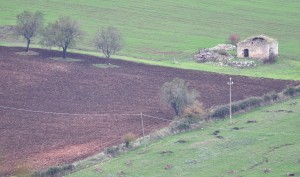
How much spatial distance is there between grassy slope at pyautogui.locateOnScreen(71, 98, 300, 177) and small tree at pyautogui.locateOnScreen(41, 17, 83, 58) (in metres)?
40.8

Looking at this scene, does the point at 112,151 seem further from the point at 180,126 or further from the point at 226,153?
the point at 226,153

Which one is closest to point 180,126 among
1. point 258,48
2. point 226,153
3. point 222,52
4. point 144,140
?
point 144,140

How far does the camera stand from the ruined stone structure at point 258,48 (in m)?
114

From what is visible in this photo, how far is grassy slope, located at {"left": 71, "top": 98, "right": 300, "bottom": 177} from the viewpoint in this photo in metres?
64.8

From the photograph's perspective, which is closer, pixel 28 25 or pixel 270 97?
pixel 270 97

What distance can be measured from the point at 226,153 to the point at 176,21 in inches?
3066

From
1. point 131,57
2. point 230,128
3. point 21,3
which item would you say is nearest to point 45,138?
point 230,128

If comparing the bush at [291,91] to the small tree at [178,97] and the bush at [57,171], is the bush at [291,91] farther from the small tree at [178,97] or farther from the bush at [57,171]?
the bush at [57,171]

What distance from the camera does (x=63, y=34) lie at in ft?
375

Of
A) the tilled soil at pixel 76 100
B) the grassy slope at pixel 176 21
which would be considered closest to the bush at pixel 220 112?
the tilled soil at pixel 76 100

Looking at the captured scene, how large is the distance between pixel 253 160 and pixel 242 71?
41.8m

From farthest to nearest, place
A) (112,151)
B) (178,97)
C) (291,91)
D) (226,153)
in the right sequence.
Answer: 1. (291,91)
2. (178,97)
3. (112,151)
4. (226,153)

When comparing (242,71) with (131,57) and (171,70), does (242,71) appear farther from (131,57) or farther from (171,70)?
(131,57)

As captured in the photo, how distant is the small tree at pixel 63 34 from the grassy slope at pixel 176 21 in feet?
25.6
